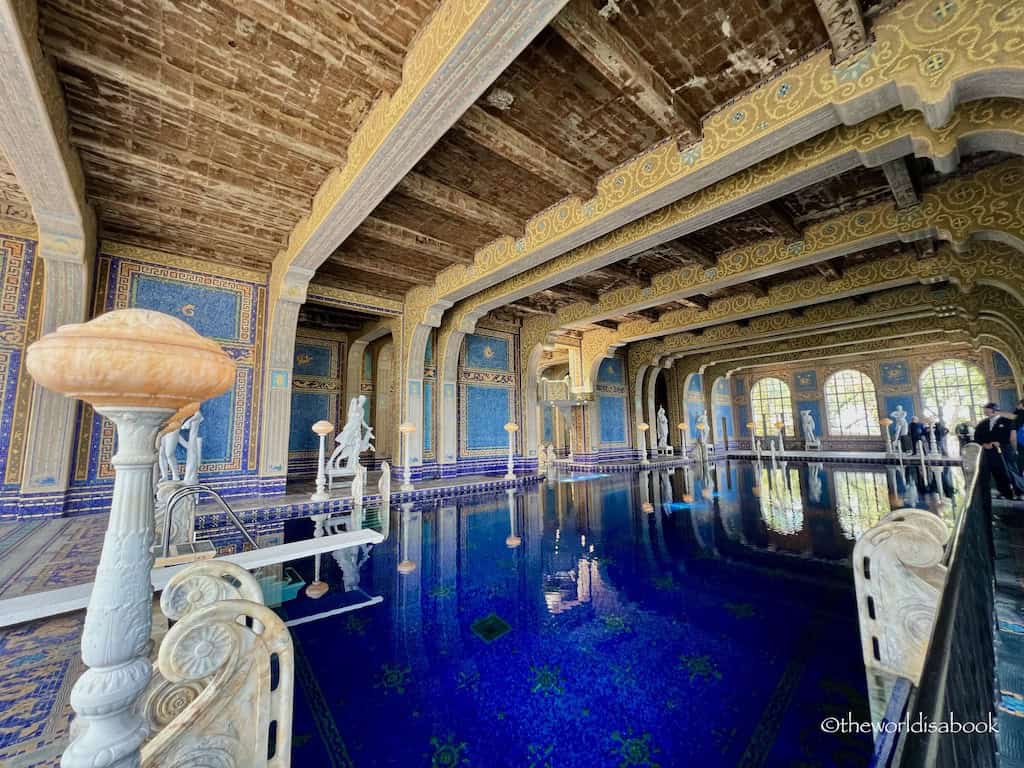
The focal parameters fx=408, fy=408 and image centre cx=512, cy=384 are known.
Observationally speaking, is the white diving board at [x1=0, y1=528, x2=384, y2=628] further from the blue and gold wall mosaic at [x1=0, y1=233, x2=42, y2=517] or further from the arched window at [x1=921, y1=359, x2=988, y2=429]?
the arched window at [x1=921, y1=359, x2=988, y2=429]

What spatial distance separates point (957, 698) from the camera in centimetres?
49

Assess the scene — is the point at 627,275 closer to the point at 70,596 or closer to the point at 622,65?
the point at 622,65

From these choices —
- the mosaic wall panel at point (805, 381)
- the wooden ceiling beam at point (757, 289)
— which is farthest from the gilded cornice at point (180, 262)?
the mosaic wall panel at point (805, 381)

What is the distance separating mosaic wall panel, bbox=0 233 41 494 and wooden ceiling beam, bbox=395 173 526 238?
4.46m

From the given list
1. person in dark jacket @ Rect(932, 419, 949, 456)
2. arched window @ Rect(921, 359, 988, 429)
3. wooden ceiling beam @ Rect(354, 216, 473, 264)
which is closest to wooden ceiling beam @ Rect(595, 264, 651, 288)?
wooden ceiling beam @ Rect(354, 216, 473, 264)

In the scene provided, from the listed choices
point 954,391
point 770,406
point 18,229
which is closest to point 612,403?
point 770,406

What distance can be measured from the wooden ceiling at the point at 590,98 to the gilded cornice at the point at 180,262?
2.45m

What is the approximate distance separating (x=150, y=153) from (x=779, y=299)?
868 cm

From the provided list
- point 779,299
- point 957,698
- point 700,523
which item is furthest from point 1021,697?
point 779,299

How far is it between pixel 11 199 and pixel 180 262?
5.03ft

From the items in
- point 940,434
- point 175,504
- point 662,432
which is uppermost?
point 662,432

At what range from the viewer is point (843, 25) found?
2398 millimetres

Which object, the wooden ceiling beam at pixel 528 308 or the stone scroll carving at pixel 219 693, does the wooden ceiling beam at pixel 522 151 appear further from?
the wooden ceiling beam at pixel 528 308

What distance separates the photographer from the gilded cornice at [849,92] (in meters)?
2.10
